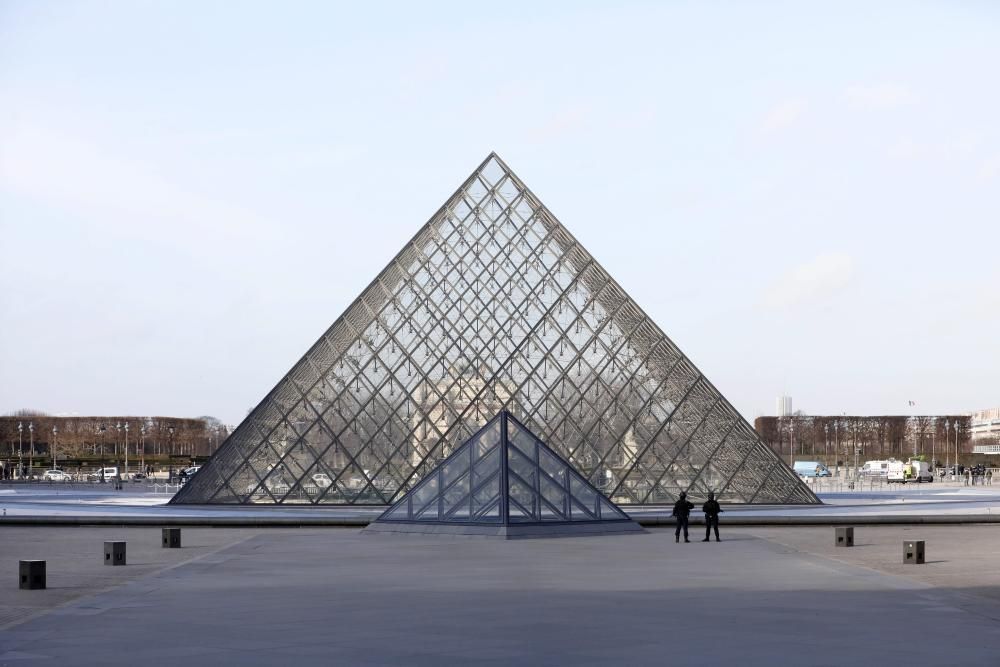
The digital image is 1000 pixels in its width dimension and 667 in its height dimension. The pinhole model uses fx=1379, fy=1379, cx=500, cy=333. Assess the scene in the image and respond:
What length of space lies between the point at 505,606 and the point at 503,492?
1190 cm

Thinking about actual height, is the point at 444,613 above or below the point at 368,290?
below

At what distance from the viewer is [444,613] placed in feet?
41.2

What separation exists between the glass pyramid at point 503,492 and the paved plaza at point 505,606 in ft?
9.32

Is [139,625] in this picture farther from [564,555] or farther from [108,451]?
[108,451]

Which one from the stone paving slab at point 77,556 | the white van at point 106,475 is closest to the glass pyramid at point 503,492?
the stone paving slab at point 77,556

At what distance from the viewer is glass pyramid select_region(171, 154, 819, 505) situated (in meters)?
38.5

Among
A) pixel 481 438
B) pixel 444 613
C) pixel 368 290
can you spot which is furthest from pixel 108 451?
pixel 444 613

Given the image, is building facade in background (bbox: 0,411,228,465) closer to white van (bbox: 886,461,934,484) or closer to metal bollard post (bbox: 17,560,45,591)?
white van (bbox: 886,461,934,484)

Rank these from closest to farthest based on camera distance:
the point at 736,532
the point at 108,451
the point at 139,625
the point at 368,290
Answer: the point at 139,625
the point at 736,532
the point at 368,290
the point at 108,451

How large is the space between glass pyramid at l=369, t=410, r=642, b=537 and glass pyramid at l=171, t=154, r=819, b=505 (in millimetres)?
12102

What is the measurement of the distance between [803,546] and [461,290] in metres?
20.1

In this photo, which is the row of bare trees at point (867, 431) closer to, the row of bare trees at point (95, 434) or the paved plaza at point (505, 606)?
the row of bare trees at point (95, 434)

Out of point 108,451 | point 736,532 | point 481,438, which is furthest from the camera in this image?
point 108,451

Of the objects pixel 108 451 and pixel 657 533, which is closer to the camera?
pixel 657 533
